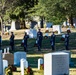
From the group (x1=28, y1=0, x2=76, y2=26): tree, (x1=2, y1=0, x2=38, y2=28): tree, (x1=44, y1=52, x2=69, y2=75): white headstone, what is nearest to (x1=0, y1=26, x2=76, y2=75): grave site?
(x1=44, y1=52, x2=69, y2=75): white headstone

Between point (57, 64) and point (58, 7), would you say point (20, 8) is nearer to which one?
point (58, 7)

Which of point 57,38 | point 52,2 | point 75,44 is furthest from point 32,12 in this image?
point 75,44

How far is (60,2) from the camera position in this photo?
4031cm

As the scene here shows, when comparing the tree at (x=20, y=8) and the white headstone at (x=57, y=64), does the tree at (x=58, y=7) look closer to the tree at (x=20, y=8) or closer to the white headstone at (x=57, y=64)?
the tree at (x=20, y=8)

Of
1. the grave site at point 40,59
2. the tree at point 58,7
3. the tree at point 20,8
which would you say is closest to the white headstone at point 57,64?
the grave site at point 40,59

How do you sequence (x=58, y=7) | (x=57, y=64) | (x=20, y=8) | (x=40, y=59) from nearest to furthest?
(x=57, y=64) < (x=40, y=59) < (x=58, y=7) < (x=20, y=8)

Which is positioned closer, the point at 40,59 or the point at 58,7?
the point at 40,59

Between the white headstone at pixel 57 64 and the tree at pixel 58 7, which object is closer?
the white headstone at pixel 57 64

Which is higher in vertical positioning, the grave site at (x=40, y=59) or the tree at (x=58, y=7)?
the tree at (x=58, y=7)

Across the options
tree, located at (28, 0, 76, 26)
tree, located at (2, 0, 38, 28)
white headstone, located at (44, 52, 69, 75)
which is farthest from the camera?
tree, located at (2, 0, 38, 28)

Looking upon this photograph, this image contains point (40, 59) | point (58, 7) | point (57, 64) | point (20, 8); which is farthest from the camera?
point (20, 8)

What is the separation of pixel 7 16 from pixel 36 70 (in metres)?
35.4

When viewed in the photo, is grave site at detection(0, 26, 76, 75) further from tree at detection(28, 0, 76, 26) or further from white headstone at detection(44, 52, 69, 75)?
tree at detection(28, 0, 76, 26)

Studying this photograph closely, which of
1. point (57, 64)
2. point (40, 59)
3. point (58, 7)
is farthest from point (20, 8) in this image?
point (57, 64)
